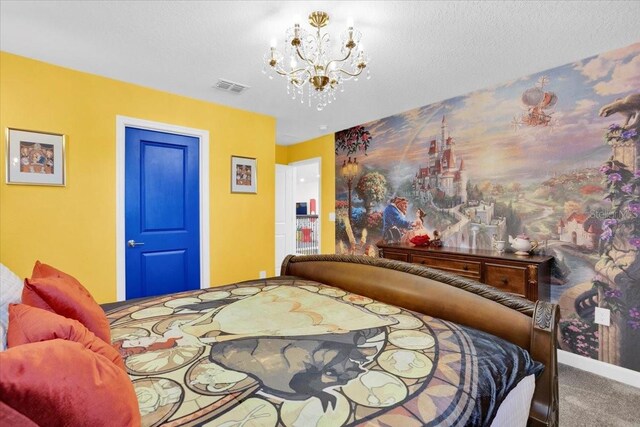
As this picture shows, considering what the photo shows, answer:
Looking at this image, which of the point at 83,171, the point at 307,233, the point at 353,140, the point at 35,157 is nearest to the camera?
the point at 35,157

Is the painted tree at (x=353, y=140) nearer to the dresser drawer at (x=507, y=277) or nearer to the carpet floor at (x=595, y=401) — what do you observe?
the dresser drawer at (x=507, y=277)

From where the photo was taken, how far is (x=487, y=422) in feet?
3.03

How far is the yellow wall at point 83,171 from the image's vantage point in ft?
8.13

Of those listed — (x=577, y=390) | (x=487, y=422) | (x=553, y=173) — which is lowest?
(x=577, y=390)

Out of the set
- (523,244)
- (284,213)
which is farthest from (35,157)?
(523,244)

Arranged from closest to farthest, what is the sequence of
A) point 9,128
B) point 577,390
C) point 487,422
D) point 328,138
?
point 487,422 < point 577,390 < point 9,128 < point 328,138

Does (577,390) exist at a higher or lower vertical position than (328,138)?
lower

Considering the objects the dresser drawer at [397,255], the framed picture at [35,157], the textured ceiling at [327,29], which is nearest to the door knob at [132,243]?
the framed picture at [35,157]

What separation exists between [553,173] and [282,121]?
3.06m

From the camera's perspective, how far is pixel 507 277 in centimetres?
260

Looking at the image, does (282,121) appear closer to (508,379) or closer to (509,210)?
(509,210)

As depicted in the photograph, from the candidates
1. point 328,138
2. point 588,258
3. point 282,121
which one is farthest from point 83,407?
point 328,138

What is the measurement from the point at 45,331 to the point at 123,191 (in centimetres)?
256

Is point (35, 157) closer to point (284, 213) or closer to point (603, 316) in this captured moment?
point (284, 213)
